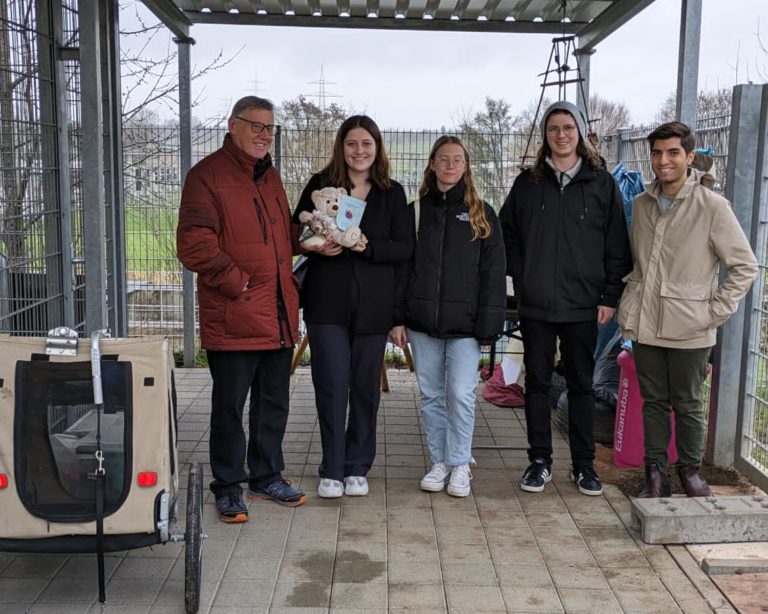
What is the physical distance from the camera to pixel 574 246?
405 centimetres

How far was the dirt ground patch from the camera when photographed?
172 inches

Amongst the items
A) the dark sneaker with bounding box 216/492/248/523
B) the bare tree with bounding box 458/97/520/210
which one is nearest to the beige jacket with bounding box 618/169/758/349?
the dark sneaker with bounding box 216/492/248/523

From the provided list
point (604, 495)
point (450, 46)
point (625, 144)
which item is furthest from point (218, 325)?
point (450, 46)

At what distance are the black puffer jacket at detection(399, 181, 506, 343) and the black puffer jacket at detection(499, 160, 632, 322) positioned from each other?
19 cm

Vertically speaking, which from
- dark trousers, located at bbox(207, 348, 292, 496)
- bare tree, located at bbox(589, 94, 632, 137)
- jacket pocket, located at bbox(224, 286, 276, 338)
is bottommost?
dark trousers, located at bbox(207, 348, 292, 496)

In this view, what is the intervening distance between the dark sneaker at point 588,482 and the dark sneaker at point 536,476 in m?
0.16

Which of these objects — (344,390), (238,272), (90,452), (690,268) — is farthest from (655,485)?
Answer: (90,452)

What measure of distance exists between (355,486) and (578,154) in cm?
199

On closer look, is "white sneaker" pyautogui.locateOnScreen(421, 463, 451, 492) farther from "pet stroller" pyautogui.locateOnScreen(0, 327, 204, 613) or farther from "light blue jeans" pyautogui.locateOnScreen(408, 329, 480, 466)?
"pet stroller" pyautogui.locateOnScreen(0, 327, 204, 613)

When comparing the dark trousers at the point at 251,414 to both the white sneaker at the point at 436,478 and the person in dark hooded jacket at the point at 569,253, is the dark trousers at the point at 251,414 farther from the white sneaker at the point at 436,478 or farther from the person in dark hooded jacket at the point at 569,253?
the person in dark hooded jacket at the point at 569,253

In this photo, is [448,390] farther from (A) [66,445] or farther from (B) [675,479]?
(A) [66,445]

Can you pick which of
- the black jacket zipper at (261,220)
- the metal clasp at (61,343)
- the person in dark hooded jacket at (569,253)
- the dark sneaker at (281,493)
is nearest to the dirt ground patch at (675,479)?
the person in dark hooded jacket at (569,253)

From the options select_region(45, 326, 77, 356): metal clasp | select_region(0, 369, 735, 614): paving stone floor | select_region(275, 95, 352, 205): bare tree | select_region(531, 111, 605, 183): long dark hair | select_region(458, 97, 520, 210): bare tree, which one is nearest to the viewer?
select_region(45, 326, 77, 356): metal clasp

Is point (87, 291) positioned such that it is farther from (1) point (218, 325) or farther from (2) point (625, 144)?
(2) point (625, 144)
